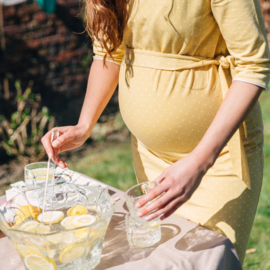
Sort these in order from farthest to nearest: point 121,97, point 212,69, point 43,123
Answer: point 43,123 < point 121,97 < point 212,69

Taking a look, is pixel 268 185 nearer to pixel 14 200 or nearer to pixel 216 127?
pixel 216 127

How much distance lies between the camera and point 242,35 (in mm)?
1098

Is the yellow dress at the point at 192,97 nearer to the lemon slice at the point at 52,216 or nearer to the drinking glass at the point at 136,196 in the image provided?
the drinking glass at the point at 136,196

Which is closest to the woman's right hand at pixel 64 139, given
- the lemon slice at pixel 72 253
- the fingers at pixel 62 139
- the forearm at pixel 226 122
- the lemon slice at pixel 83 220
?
the fingers at pixel 62 139

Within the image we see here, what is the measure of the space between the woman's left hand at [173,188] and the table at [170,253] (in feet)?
0.45

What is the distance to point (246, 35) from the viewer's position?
1.09 meters

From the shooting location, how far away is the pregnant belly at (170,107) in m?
1.27

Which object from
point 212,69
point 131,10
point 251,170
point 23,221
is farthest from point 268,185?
point 23,221

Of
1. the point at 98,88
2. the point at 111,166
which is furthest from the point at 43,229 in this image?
the point at 111,166

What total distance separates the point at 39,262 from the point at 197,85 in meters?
0.81

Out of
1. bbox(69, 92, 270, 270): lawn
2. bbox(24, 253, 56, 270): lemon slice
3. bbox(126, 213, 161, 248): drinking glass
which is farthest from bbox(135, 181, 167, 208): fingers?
bbox(69, 92, 270, 270): lawn

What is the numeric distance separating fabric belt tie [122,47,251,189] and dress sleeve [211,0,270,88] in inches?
5.5

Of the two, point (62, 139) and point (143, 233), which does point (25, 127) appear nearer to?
point (62, 139)

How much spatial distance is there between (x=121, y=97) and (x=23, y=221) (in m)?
0.64
